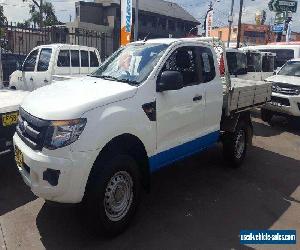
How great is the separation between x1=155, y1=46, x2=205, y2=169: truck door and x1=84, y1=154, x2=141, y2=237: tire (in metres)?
0.44

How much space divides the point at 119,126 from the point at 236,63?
9323mm

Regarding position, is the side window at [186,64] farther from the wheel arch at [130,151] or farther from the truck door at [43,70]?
the truck door at [43,70]

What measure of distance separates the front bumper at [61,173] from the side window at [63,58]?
6.38m

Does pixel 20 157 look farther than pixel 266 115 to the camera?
No

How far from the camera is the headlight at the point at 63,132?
3.49 meters

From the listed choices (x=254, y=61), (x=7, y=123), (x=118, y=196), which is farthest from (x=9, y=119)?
(x=254, y=61)

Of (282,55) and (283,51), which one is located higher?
(283,51)

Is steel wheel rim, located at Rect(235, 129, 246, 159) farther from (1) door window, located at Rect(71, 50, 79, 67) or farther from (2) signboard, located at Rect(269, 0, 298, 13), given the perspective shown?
(2) signboard, located at Rect(269, 0, 298, 13)

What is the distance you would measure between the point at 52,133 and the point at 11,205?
181 cm

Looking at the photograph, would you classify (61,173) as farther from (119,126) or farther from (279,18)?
(279,18)

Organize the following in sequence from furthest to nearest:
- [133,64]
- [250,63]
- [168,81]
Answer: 1. [250,63]
2. [133,64]
3. [168,81]

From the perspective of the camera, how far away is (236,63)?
12.2 m

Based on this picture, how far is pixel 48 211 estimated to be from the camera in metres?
4.63

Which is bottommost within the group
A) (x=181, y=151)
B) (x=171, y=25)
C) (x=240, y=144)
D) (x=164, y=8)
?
(x=240, y=144)
